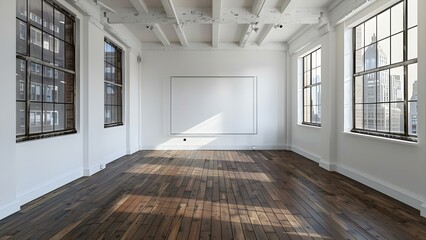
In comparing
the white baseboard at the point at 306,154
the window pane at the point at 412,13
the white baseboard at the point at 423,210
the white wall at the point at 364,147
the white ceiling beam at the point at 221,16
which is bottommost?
the white baseboard at the point at 423,210

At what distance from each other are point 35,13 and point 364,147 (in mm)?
5160

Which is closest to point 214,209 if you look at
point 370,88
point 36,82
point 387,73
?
point 36,82

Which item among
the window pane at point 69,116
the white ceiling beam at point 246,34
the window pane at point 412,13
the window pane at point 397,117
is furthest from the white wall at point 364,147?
the window pane at point 69,116

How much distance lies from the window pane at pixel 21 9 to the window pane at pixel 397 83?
494cm

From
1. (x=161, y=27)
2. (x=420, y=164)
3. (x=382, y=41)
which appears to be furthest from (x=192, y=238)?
(x=161, y=27)

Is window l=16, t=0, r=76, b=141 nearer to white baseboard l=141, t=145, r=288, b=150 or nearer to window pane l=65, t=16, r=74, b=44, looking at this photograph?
window pane l=65, t=16, r=74, b=44

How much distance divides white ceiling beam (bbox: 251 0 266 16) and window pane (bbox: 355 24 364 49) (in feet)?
5.61

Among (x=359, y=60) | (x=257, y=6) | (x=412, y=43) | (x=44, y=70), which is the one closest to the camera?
(x=412, y=43)

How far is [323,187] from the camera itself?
14.0 ft

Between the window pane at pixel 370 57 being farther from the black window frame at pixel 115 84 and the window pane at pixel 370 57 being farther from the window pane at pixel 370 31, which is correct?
the black window frame at pixel 115 84

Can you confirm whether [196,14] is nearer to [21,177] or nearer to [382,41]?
[382,41]

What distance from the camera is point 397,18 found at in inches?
155

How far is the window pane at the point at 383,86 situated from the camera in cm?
414

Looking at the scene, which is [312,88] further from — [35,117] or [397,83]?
[35,117]
